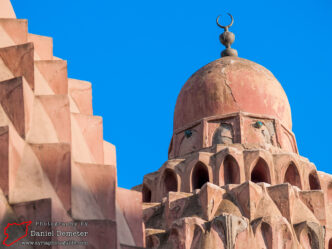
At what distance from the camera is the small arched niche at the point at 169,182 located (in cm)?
3023

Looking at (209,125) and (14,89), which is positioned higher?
(209,125)

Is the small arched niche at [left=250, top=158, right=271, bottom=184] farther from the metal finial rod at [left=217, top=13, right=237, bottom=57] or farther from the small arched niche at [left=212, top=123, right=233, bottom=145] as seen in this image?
the metal finial rod at [left=217, top=13, right=237, bottom=57]

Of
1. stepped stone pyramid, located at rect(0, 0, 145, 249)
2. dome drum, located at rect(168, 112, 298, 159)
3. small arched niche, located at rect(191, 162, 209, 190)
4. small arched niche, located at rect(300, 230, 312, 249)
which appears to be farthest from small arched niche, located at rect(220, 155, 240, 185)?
stepped stone pyramid, located at rect(0, 0, 145, 249)

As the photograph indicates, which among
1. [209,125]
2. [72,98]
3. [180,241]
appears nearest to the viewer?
[72,98]

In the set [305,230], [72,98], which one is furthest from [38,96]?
[305,230]

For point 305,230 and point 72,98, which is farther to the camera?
point 305,230

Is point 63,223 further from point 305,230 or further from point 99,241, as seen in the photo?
point 305,230

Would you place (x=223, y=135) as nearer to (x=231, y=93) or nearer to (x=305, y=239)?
(x=231, y=93)

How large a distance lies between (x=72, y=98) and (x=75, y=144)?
5.15 feet

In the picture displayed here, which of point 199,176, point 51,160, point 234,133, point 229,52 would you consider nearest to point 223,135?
point 234,133

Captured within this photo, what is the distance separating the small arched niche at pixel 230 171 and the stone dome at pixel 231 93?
10.7 ft

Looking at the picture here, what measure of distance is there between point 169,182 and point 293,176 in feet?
14.5

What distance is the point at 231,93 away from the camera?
107ft

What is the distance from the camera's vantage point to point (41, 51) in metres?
12.6
